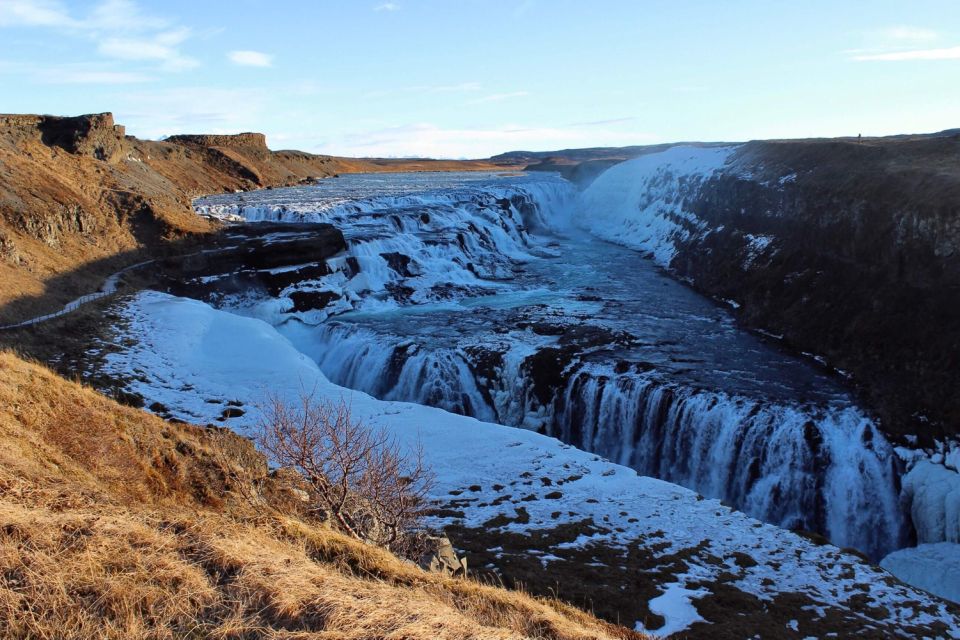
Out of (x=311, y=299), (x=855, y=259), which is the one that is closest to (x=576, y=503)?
(x=855, y=259)

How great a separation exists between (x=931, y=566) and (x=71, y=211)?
36208 mm

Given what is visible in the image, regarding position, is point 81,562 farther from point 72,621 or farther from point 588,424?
point 588,424

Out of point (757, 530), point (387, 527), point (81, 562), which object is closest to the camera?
point (81, 562)

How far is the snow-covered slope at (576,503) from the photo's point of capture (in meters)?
11.0

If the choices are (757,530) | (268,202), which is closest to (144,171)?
(268,202)

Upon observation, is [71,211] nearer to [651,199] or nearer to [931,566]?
Answer: [931,566]

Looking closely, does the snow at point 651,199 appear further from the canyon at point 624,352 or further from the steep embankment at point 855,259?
the steep embankment at point 855,259

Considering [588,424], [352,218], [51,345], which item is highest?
[352,218]

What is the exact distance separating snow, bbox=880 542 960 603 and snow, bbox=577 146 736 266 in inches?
1158

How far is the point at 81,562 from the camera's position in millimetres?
6105

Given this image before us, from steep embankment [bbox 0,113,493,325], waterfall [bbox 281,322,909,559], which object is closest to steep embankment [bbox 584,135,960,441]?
waterfall [bbox 281,322,909,559]

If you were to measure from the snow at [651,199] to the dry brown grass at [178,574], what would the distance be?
3904 centimetres

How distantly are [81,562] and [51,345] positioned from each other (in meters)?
16.9

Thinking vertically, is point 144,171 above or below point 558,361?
above
